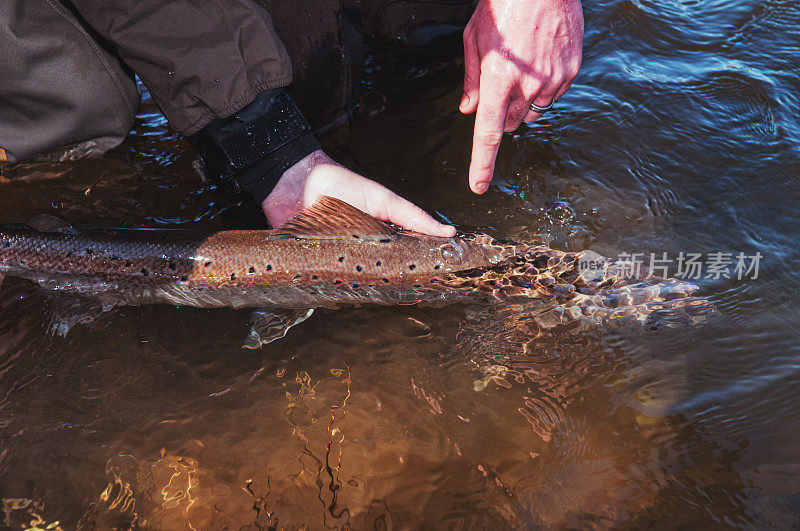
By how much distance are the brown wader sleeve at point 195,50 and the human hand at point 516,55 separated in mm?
1098

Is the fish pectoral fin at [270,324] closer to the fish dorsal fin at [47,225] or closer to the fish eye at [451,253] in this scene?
the fish eye at [451,253]

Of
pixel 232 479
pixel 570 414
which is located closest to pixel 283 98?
pixel 232 479

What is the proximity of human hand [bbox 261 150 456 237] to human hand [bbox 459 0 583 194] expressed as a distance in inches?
17.0

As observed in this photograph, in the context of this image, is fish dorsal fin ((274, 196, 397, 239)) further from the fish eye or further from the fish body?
the fish eye

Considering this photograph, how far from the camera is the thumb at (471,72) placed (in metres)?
2.94

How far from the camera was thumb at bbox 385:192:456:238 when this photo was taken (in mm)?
3168

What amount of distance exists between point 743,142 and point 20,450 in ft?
15.7

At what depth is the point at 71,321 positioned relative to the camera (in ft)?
10.3

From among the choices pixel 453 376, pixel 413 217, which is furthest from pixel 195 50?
pixel 453 376

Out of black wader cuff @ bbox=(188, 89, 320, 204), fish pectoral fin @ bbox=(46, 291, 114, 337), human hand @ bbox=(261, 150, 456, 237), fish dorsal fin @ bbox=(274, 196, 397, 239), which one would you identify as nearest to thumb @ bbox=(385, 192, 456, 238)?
human hand @ bbox=(261, 150, 456, 237)

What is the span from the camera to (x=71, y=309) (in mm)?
3152

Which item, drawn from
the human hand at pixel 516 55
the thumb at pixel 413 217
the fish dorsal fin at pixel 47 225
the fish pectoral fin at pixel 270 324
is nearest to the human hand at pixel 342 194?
the thumb at pixel 413 217

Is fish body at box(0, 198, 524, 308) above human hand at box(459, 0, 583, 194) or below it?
below

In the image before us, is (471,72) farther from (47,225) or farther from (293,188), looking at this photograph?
(47,225)
